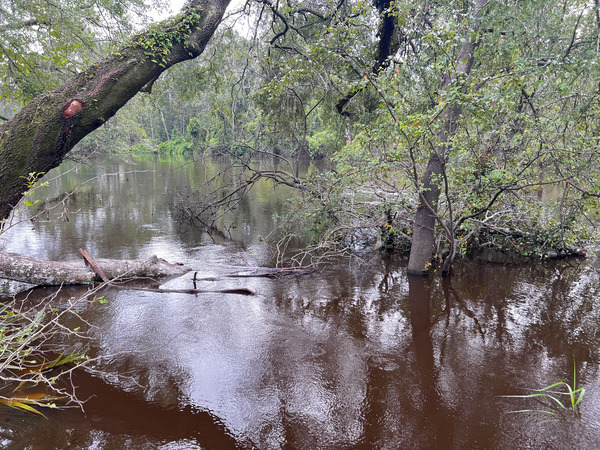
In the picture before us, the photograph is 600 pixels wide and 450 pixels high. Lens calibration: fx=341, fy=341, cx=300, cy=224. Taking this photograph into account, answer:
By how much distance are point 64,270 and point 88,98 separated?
3.13m

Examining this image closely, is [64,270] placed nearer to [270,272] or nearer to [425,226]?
[270,272]

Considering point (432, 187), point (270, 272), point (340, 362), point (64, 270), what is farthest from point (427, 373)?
point (64, 270)

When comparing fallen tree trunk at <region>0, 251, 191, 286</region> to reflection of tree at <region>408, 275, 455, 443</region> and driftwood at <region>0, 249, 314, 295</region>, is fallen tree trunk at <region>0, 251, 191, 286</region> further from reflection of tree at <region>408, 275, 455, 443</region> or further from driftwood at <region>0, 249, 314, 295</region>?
reflection of tree at <region>408, 275, 455, 443</region>

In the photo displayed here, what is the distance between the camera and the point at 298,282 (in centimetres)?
658

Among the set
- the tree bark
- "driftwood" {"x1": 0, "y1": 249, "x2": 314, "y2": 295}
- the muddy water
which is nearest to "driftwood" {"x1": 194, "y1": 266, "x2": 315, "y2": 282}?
"driftwood" {"x1": 0, "y1": 249, "x2": 314, "y2": 295}

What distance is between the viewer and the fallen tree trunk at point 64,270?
5.70 metres

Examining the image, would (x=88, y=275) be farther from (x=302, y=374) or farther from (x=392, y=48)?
(x=392, y=48)

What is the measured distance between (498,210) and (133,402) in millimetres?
7930

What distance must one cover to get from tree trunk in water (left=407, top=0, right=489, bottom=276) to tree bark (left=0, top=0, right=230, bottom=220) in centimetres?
417

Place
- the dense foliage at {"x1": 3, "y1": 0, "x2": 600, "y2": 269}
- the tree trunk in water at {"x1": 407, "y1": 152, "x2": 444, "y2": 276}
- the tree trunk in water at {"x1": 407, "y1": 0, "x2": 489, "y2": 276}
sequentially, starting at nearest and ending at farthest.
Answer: the dense foliage at {"x1": 3, "y1": 0, "x2": 600, "y2": 269} → the tree trunk in water at {"x1": 407, "y1": 0, "x2": 489, "y2": 276} → the tree trunk in water at {"x1": 407, "y1": 152, "x2": 444, "y2": 276}

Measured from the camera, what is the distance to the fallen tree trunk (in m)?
5.70

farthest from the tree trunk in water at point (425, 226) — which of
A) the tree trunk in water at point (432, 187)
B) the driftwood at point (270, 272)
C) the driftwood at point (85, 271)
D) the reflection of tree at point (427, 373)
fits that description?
the driftwood at point (85, 271)

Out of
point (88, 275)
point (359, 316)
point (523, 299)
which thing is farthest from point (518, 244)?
point (88, 275)

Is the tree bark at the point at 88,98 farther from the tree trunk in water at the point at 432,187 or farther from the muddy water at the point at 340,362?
the tree trunk in water at the point at 432,187
